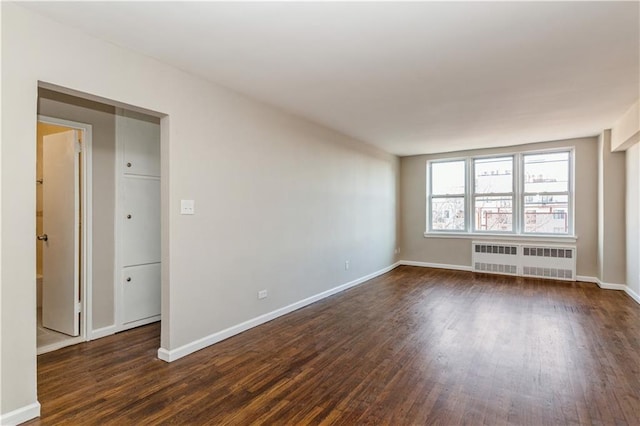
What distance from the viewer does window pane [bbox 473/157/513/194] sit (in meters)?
6.54

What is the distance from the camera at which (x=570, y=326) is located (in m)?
3.67

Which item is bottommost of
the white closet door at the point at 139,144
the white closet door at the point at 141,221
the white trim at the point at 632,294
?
the white trim at the point at 632,294

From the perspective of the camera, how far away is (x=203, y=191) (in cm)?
311

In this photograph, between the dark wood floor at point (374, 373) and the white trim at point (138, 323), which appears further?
the white trim at point (138, 323)

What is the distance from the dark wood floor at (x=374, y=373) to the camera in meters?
2.10

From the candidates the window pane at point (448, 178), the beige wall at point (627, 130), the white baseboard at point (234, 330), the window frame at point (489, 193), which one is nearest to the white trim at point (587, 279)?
the window frame at point (489, 193)

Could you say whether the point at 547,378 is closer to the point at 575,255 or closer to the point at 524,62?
the point at 524,62

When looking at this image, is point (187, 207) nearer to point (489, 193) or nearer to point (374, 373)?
point (374, 373)

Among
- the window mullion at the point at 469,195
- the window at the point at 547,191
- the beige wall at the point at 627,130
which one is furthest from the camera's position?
the window mullion at the point at 469,195

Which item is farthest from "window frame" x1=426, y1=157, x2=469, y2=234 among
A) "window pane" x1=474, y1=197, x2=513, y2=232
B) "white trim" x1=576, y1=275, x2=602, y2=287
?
"white trim" x1=576, y1=275, x2=602, y2=287

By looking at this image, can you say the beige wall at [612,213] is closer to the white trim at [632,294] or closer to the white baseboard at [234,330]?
the white trim at [632,294]

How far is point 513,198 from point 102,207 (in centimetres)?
678

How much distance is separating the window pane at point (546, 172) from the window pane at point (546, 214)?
0.17 m

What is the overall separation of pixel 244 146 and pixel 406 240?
5.15m
